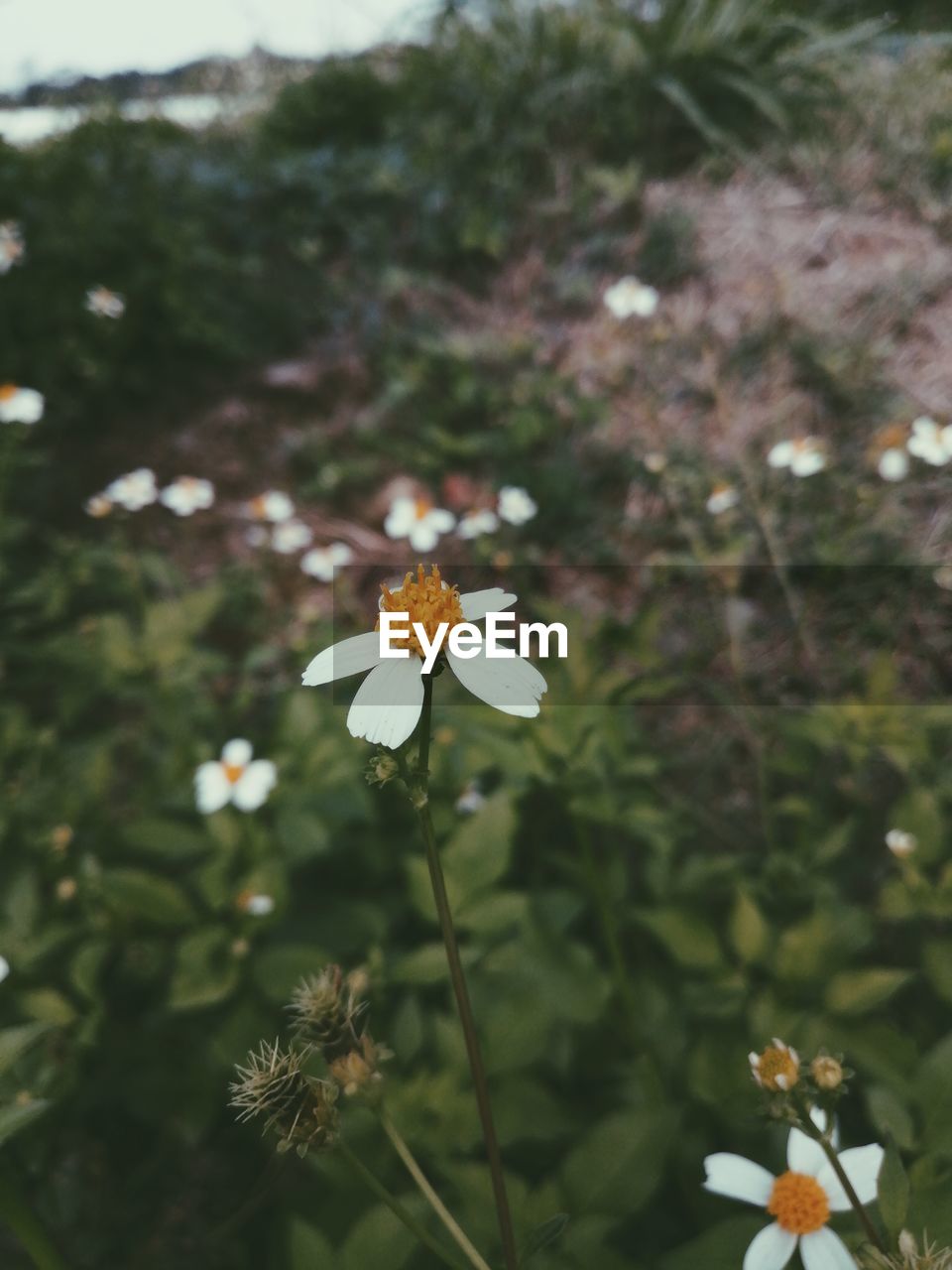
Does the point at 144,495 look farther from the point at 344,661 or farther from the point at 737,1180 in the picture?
the point at 737,1180

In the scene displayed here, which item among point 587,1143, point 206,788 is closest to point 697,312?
point 206,788

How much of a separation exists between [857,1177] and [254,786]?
0.89 metres

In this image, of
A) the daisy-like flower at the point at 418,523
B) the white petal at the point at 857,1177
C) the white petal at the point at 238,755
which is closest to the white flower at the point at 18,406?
the daisy-like flower at the point at 418,523

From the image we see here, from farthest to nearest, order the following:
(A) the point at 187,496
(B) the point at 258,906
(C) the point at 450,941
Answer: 1. (A) the point at 187,496
2. (B) the point at 258,906
3. (C) the point at 450,941

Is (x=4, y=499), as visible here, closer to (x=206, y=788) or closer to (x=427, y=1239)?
(x=206, y=788)

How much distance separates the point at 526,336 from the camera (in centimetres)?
248

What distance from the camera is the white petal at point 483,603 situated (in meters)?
0.61

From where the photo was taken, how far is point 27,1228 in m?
0.61

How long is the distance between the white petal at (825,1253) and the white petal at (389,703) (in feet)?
1.66

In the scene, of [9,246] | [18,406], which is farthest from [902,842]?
[9,246]

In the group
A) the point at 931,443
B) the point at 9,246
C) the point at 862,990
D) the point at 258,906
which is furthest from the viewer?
the point at 9,246

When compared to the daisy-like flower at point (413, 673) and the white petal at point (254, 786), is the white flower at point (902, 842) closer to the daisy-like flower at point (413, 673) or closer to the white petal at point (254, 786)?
the daisy-like flower at point (413, 673)

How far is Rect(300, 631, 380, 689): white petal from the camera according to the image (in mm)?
585

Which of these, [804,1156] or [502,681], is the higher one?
[502,681]
